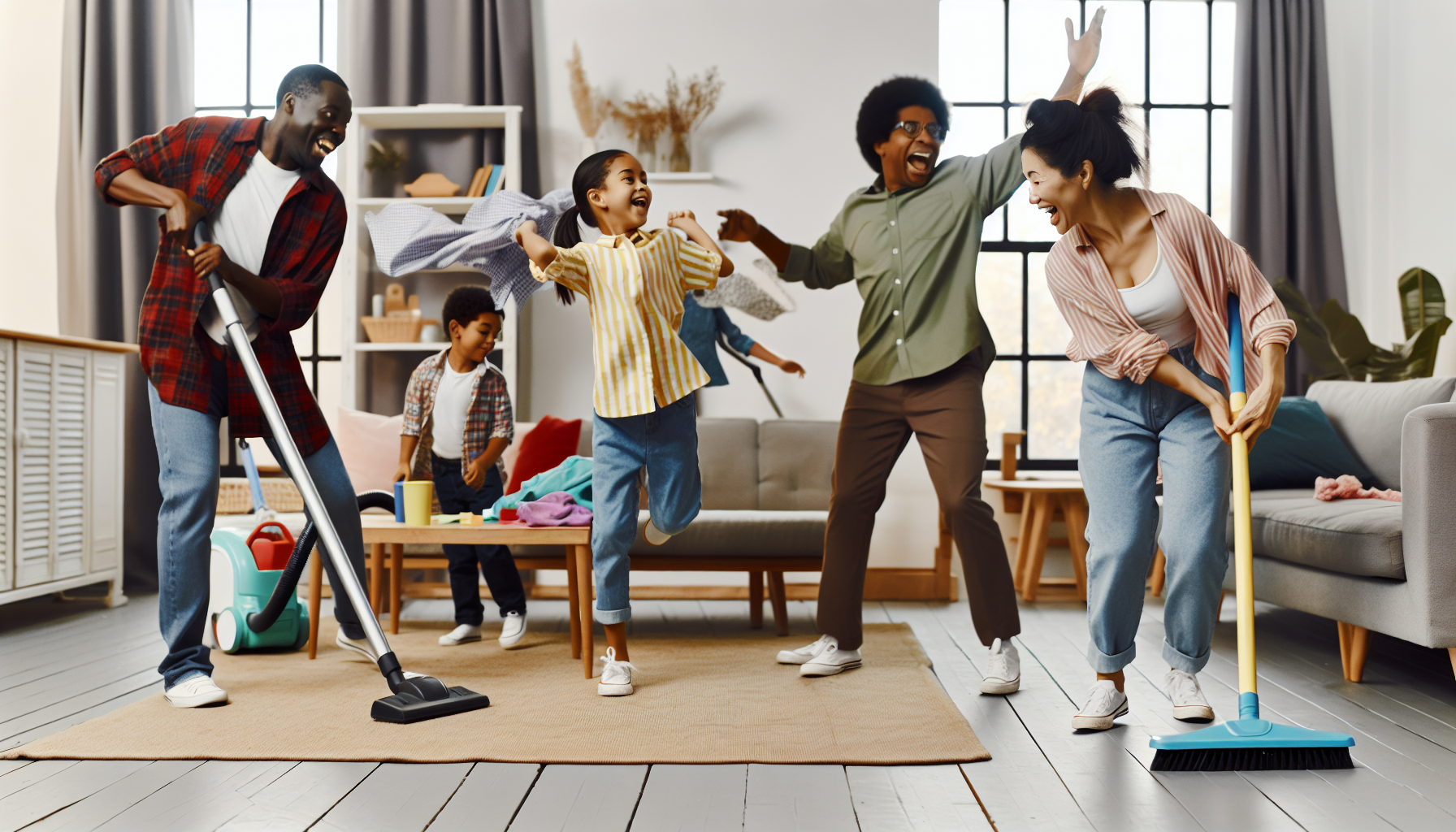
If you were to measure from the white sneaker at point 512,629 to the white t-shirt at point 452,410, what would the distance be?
1.69 feet

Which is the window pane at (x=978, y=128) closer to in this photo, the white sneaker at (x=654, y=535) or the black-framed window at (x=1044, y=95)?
the black-framed window at (x=1044, y=95)

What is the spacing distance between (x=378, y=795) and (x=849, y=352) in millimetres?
2971

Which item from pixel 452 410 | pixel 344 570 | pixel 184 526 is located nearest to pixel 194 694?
pixel 184 526

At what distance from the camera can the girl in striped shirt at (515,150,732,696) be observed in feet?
7.47

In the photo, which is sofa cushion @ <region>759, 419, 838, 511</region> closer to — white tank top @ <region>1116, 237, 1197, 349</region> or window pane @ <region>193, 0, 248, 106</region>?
white tank top @ <region>1116, 237, 1197, 349</region>

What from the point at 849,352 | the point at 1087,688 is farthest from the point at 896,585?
the point at 1087,688

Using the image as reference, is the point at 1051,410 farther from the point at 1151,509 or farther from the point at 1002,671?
the point at 1151,509

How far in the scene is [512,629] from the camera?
300 cm

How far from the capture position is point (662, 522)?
93.9 inches

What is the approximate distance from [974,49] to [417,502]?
3346mm

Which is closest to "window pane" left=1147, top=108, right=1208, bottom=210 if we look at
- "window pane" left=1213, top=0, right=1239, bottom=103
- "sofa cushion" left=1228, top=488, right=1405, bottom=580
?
"window pane" left=1213, top=0, right=1239, bottom=103

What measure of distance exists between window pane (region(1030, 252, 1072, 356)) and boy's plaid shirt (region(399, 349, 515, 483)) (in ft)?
8.25

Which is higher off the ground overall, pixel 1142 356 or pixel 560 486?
pixel 1142 356

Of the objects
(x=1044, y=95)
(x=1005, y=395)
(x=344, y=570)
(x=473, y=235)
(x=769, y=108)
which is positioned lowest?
(x=344, y=570)
